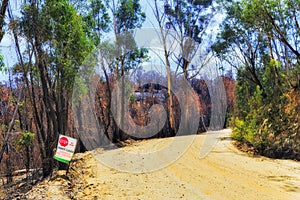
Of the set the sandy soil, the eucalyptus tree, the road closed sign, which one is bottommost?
the sandy soil

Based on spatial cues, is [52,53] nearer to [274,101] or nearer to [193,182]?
[193,182]

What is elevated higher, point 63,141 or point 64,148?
point 63,141

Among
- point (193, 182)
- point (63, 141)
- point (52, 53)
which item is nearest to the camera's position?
point (193, 182)

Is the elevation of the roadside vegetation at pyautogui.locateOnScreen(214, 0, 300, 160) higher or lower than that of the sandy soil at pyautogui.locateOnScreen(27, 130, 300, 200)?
higher

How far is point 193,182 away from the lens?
6.38 m

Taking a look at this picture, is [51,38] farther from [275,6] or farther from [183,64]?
[183,64]

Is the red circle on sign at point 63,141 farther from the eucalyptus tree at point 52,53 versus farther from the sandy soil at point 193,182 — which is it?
the eucalyptus tree at point 52,53

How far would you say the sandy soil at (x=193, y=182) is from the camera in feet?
17.9

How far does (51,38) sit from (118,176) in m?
4.05

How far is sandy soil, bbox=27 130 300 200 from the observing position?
17.9 feet

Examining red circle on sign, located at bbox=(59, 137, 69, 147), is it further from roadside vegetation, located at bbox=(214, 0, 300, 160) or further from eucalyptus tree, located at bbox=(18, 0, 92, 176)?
roadside vegetation, located at bbox=(214, 0, 300, 160)

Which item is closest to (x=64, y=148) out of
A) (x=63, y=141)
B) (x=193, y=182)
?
(x=63, y=141)

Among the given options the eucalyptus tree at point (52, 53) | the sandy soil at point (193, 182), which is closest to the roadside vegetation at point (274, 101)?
the sandy soil at point (193, 182)

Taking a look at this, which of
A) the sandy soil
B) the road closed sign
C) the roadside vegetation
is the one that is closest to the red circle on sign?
the road closed sign
